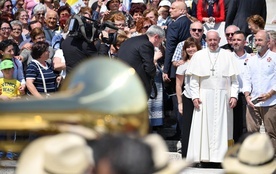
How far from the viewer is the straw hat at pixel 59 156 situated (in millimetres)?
2471

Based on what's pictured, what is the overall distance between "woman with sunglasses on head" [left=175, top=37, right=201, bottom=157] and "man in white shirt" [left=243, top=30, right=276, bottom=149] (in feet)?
1.95

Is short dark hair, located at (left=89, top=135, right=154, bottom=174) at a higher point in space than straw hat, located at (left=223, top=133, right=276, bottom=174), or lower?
higher

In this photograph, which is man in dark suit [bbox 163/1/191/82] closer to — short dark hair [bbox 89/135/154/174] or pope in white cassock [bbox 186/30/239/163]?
pope in white cassock [bbox 186/30/239/163]

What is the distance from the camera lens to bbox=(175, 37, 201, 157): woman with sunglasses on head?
849 cm

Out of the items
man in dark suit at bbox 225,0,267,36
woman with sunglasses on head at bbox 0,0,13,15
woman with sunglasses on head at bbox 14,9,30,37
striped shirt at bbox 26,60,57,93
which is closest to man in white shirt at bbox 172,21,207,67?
man in dark suit at bbox 225,0,267,36

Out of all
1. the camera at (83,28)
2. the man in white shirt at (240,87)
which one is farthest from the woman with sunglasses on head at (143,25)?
the camera at (83,28)

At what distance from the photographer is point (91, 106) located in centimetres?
270

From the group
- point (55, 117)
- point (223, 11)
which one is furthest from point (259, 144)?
point (223, 11)

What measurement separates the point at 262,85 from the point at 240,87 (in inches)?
9.0

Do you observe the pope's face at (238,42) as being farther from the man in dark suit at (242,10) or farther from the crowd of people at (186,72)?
the man in dark suit at (242,10)

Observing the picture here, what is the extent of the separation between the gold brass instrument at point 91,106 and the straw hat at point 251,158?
20.3 inches

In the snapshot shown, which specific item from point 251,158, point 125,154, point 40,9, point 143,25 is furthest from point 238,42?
point 125,154

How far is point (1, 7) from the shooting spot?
1209 cm

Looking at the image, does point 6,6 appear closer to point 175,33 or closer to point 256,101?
point 175,33
